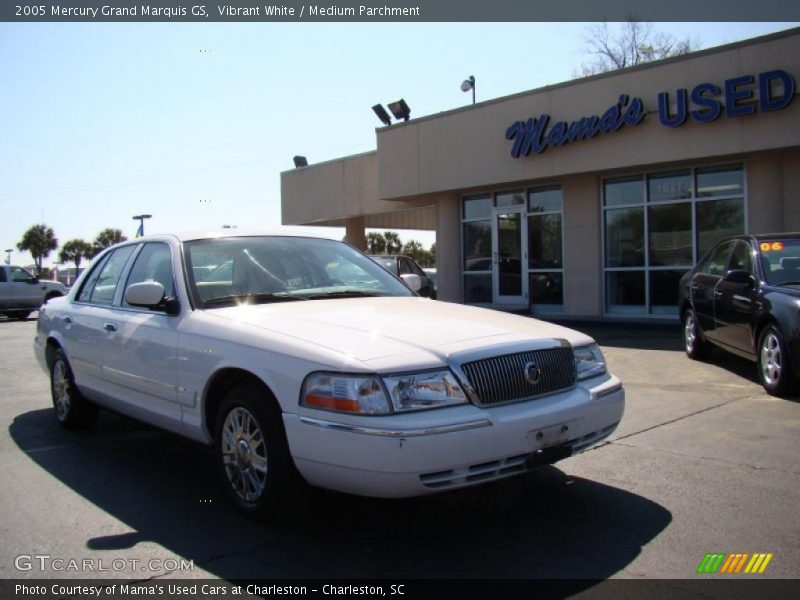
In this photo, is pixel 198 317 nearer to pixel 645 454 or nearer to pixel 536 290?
pixel 645 454

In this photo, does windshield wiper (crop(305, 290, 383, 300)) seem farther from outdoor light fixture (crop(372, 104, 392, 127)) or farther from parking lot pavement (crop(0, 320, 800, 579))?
→ outdoor light fixture (crop(372, 104, 392, 127))

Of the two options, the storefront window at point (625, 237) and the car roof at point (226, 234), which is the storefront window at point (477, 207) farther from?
the car roof at point (226, 234)

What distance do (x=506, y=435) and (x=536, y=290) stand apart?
13.3 meters

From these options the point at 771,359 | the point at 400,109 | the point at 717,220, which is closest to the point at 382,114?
the point at 400,109

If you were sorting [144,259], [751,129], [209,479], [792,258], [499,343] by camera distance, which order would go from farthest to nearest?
[751,129], [792,258], [144,259], [209,479], [499,343]

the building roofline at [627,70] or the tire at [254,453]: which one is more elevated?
the building roofline at [627,70]

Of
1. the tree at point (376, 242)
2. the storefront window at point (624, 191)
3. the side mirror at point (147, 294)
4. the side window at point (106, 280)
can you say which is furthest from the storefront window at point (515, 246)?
the tree at point (376, 242)

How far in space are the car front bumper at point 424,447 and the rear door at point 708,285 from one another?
5.72 m

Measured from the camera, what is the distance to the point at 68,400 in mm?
6086

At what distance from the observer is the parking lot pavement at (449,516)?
3.39m

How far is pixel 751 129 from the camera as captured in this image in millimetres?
12070

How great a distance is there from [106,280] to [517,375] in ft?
12.2

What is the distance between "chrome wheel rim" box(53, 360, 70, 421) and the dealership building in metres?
10.8

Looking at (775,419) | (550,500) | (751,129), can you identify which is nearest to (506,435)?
(550,500)
